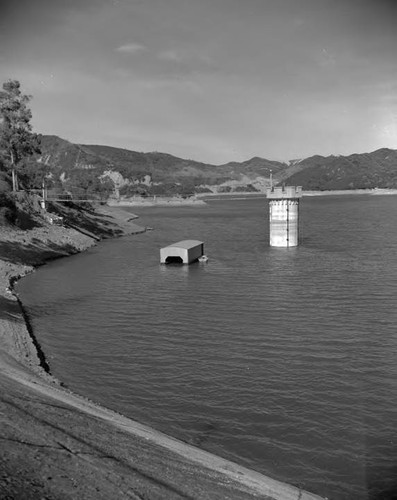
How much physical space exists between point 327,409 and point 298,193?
7571 cm

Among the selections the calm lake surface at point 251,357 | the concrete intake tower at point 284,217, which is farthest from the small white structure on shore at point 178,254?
the concrete intake tower at point 284,217

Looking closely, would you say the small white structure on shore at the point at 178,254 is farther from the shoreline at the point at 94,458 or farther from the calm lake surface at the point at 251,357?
the shoreline at the point at 94,458

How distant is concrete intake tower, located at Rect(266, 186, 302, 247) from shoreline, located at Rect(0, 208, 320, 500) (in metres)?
69.9

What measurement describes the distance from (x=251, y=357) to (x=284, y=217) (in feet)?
211

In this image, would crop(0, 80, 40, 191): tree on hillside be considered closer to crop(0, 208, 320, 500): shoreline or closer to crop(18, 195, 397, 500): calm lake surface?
crop(18, 195, 397, 500): calm lake surface

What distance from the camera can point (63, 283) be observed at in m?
56.8

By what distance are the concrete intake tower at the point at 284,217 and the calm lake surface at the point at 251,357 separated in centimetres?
2552

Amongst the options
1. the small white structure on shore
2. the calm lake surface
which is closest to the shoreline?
the calm lake surface

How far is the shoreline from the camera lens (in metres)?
13.7

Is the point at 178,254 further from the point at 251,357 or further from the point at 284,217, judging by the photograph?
the point at 251,357

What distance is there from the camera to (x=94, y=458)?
1563 centimetres

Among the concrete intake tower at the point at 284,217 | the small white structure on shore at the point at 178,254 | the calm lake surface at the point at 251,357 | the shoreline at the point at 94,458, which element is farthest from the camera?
the concrete intake tower at the point at 284,217

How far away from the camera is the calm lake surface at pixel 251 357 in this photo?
2041 cm

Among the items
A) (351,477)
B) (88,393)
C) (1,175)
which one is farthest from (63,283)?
(1,175)
